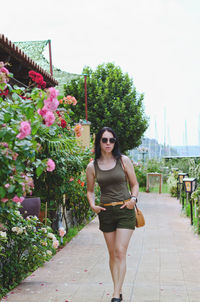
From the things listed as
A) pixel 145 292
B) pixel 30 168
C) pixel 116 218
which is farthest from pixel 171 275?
pixel 30 168

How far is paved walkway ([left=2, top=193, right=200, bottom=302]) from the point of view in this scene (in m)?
4.43

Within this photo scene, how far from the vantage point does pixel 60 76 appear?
15.2 meters

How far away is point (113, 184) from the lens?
4055mm

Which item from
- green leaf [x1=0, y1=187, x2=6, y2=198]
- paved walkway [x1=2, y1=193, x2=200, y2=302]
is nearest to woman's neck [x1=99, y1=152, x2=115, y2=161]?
paved walkway [x1=2, y1=193, x2=200, y2=302]

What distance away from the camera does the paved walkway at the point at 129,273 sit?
4426mm

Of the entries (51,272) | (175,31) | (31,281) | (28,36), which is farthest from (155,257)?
(28,36)

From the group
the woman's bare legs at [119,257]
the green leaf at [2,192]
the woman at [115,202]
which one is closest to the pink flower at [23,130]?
the green leaf at [2,192]

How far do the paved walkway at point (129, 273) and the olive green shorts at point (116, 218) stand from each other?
2.49 feet

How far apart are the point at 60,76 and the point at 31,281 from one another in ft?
35.7

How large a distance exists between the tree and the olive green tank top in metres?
14.8

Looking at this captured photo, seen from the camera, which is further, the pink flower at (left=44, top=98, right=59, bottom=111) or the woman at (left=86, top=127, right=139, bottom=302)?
the woman at (left=86, top=127, right=139, bottom=302)

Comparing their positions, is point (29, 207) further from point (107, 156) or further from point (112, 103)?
point (112, 103)

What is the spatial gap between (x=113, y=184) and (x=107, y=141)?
0.40 meters

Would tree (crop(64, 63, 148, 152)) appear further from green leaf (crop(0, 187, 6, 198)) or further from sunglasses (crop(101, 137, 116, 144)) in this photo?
green leaf (crop(0, 187, 6, 198))
